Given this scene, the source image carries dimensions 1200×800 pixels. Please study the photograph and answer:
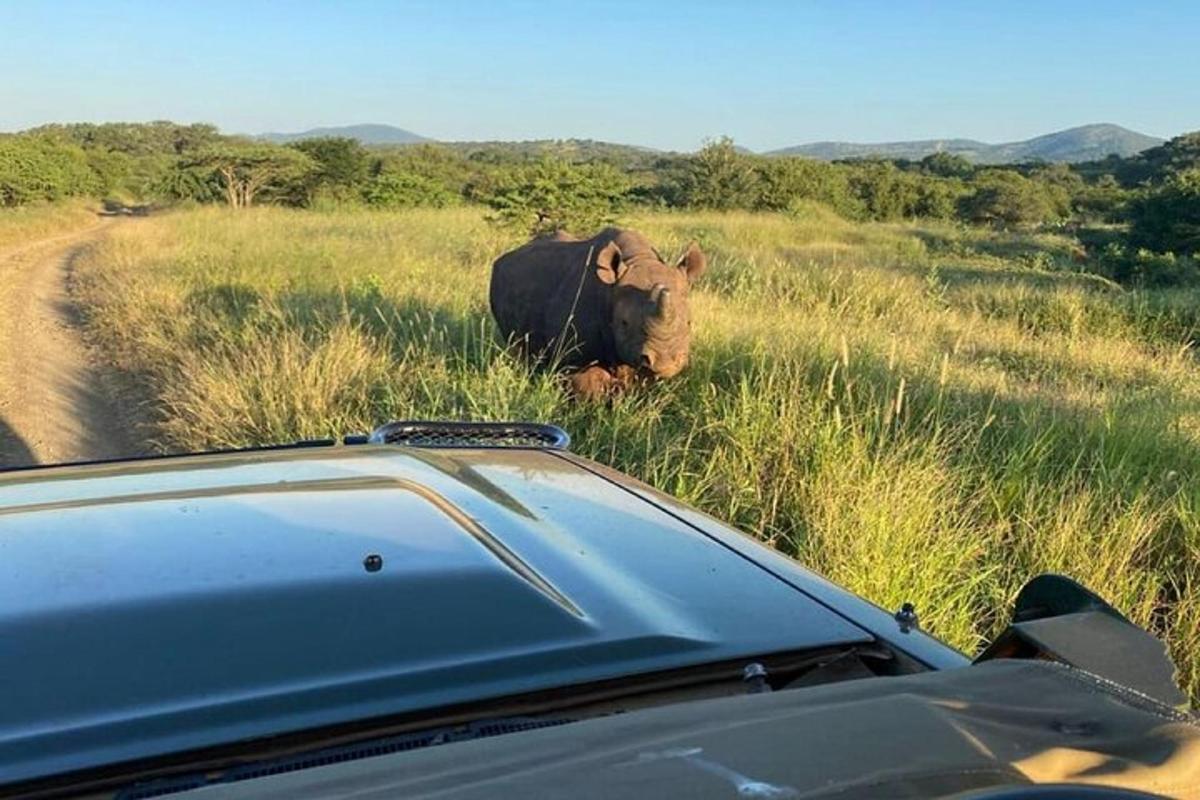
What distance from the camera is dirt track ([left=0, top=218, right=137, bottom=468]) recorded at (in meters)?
7.87

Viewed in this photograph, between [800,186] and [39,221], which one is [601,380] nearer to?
[39,221]

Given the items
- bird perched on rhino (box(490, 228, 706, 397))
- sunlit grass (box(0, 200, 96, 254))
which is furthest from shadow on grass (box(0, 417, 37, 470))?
sunlit grass (box(0, 200, 96, 254))

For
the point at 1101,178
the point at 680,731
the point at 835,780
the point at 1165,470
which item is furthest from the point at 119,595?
the point at 1101,178

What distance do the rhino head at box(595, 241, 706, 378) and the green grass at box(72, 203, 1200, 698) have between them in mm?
273

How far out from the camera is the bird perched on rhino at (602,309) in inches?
297

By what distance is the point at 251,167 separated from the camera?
41406mm

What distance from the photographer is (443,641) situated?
141 cm

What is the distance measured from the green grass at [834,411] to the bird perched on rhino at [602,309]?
11.7 inches

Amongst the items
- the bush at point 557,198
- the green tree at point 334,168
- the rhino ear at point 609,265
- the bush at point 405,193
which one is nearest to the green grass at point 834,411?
the rhino ear at point 609,265

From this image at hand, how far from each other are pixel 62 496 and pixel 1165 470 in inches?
211

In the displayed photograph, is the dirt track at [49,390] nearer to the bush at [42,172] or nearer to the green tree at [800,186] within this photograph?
the bush at [42,172]

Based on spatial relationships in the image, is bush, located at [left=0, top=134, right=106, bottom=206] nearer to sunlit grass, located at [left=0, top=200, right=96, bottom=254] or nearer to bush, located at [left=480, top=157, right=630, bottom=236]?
sunlit grass, located at [left=0, top=200, right=96, bottom=254]

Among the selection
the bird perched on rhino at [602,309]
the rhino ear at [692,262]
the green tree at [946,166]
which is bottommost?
the bird perched on rhino at [602,309]

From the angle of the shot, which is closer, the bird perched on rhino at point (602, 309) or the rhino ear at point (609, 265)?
the bird perched on rhino at point (602, 309)
